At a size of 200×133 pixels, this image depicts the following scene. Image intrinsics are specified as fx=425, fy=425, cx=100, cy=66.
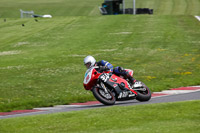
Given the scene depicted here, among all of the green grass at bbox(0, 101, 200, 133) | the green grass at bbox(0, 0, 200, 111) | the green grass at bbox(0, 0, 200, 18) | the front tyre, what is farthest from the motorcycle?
the green grass at bbox(0, 0, 200, 18)

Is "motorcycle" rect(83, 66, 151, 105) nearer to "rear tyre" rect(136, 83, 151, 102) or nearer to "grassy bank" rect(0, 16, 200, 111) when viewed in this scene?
"rear tyre" rect(136, 83, 151, 102)

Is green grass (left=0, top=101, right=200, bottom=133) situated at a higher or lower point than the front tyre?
higher

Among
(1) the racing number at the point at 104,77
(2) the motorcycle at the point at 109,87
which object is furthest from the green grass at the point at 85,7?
(1) the racing number at the point at 104,77

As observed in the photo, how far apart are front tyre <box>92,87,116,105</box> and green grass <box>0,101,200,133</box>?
1.33m

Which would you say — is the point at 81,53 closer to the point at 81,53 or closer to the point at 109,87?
the point at 81,53

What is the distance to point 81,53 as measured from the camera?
30016mm

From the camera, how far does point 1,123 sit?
1077cm

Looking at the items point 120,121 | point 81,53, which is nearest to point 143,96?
point 120,121

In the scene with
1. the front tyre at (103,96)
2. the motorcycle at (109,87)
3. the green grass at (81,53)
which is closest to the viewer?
the front tyre at (103,96)

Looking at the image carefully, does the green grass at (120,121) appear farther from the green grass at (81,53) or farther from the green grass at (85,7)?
the green grass at (85,7)

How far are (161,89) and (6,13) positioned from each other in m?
73.8

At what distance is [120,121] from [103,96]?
10.3ft

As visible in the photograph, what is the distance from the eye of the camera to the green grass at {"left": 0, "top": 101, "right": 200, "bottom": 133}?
30.1 feet

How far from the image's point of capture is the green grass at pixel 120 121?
30.1 feet
